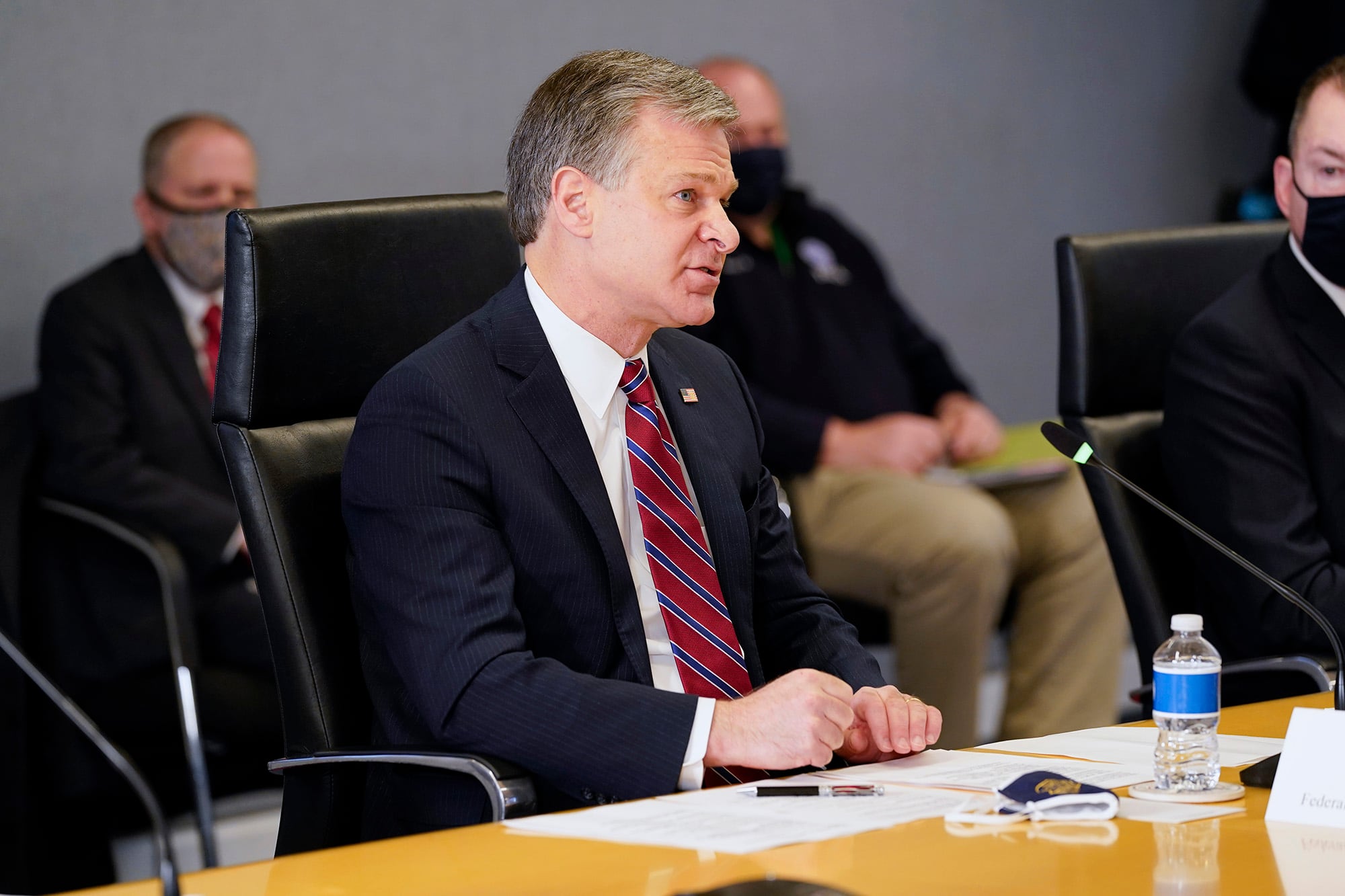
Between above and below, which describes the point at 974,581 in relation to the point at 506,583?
below

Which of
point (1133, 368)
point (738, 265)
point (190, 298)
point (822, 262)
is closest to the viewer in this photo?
point (1133, 368)

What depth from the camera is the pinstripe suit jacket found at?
159 centimetres

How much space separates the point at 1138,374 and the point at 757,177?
1.60 meters

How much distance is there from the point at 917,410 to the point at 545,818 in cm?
283

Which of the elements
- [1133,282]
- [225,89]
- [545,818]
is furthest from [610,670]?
[225,89]

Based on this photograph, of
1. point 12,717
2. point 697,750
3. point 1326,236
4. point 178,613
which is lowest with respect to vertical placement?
point 12,717

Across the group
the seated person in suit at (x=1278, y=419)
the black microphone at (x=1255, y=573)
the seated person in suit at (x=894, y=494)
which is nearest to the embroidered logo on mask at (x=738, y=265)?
the seated person in suit at (x=894, y=494)

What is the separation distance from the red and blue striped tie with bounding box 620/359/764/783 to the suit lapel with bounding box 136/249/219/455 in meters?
1.57

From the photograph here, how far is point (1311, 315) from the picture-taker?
7.50 ft

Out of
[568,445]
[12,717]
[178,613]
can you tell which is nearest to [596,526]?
[568,445]

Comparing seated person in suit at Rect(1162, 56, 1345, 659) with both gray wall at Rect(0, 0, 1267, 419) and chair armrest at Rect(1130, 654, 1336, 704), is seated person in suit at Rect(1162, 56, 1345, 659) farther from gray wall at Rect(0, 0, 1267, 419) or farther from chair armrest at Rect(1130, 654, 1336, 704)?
gray wall at Rect(0, 0, 1267, 419)

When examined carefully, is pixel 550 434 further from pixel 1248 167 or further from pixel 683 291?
pixel 1248 167

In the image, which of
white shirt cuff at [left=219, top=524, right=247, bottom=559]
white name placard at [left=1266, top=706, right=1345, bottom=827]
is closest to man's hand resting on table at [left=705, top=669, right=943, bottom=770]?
white name placard at [left=1266, top=706, right=1345, bottom=827]

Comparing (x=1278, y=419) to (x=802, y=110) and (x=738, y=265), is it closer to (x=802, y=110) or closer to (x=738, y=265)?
(x=738, y=265)
